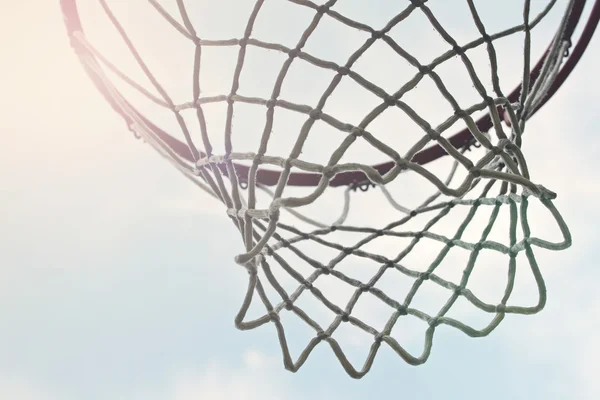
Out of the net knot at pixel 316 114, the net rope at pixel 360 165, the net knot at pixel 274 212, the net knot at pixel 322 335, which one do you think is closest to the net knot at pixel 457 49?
the net rope at pixel 360 165

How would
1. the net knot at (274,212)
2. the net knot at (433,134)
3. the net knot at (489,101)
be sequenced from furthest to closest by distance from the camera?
the net knot at (489,101) < the net knot at (433,134) < the net knot at (274,212)

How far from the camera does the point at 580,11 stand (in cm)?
173

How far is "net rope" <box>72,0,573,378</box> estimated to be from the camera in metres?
1.27

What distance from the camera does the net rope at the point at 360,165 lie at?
4.17 feet

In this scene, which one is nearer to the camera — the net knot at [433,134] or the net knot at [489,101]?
the net knot at [433,134]

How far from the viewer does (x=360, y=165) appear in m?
1.16

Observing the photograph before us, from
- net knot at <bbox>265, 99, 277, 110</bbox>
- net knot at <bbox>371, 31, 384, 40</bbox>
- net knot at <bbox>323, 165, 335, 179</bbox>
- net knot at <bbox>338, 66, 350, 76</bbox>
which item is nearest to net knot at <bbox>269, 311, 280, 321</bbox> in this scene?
net knot at <bbox>323, 165, 335, 179</bbox>

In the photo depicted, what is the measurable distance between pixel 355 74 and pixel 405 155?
0.23 metres

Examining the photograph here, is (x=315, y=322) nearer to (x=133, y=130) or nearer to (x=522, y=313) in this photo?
(x=522, y=313)

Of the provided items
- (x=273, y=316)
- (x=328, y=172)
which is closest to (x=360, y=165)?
(x=328, y=172)

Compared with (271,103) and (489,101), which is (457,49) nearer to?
(489,101)

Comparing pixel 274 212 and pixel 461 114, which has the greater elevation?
pixel 461 114

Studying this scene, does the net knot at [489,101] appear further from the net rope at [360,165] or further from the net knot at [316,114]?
the net knot at [316,114]

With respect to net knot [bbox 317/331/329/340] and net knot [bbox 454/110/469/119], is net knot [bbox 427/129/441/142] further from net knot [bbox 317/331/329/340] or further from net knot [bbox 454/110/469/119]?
net knot [bbox 317/331/329/340]
